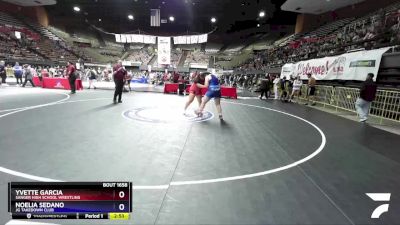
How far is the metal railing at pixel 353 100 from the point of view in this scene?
9.96 m

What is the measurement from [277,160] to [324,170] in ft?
2.64

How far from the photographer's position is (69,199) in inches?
85.7

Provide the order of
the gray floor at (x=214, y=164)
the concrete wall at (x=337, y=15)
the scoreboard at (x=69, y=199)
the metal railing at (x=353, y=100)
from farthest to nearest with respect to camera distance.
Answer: the concrete wall at (x=337, y=15), the metal railing at (x=353, y=100), the gray floor at (x=214, y=164), the scoreboard at (x=69, y=199)

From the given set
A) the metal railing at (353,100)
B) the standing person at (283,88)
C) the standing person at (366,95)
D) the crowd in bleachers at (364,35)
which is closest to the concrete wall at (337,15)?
the crowd in bleachers at (364,35)

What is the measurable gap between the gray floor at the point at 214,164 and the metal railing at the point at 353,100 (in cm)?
282

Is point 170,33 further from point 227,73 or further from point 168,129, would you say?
point 168,129

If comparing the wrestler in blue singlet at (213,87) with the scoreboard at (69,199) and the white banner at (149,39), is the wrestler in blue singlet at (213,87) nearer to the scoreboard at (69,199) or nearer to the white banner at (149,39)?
the scoreboard at (69,199)

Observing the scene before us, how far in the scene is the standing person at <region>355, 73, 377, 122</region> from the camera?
955 centimetres

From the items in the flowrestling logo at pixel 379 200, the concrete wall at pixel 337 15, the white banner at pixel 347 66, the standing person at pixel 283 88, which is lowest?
the flowrestling logo at pixel 379 200

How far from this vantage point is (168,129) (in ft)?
23.0

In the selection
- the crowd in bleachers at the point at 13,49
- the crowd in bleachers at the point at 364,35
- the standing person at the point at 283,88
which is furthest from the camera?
the crowd in bleachers at the point at 13,49

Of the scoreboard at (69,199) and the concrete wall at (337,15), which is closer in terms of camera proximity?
the scoreboard at (69,199)

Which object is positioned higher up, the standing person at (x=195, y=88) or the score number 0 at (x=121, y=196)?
the standing person at (x=195, y=88)

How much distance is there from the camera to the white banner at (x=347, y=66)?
1158 cm
